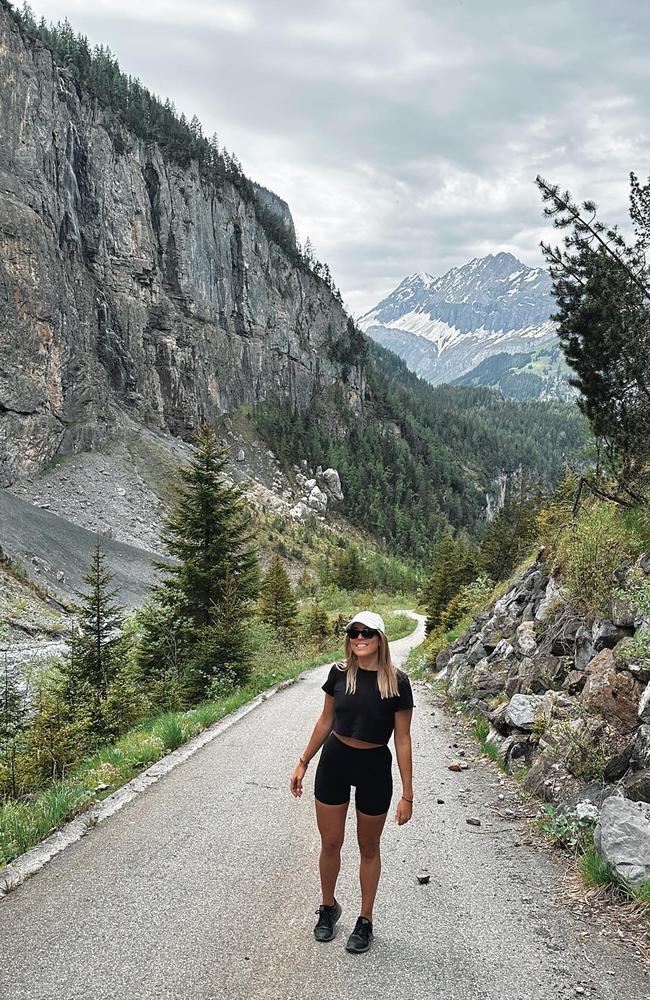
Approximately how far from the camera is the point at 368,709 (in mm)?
3814

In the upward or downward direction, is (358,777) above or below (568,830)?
above

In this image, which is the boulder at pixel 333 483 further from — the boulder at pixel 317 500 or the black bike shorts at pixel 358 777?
the black bike shorts at pixel 358 777

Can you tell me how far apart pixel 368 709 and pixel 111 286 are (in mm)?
101306

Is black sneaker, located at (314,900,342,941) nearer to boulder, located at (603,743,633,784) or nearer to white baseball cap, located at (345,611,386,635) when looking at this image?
white baseball cap, located at (345,611,386,635)

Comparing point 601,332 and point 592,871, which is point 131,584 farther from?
point 592,871

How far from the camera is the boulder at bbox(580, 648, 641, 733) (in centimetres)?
557

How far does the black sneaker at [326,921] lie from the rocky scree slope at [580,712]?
2039 millimetres

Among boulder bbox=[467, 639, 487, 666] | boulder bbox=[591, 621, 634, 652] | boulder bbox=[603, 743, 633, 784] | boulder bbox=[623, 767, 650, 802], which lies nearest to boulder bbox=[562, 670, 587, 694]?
boulder bbox=[591, 621, 634, 652]

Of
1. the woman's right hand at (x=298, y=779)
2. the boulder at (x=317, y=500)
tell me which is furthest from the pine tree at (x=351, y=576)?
the woman's right hand at (x=298, y=779)

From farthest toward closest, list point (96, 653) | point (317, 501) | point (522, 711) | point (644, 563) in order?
point (317, 501)
point (96, 653)
point (522, 711)
point (644, 563)

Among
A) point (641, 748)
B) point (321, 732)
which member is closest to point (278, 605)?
point (641, 748)

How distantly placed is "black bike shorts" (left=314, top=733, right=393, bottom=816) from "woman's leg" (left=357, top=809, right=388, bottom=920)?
7cm

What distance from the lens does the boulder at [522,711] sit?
24.4 ft

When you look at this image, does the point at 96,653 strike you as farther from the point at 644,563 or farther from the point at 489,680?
the point at 644,563
